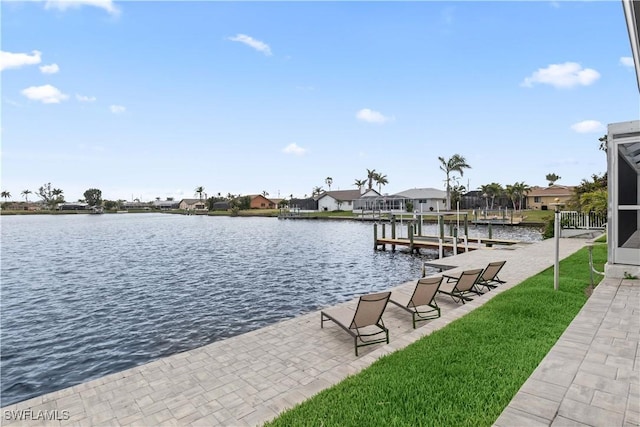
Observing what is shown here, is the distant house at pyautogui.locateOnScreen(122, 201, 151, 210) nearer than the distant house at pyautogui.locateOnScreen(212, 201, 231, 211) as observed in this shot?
No

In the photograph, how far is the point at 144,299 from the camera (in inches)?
545

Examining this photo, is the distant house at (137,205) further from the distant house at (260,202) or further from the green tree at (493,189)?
the green tree at (493,189)

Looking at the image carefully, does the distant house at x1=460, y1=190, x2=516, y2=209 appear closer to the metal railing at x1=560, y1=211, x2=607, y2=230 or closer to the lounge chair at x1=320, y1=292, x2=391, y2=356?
the metal railing at x1=560, y1=211, x2=607, y2=230

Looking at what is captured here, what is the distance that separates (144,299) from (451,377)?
510 inches

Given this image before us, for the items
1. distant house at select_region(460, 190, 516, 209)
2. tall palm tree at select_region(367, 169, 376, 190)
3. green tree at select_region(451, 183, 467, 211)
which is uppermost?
tall palm tree at select_region(367, 169, 376, 190)

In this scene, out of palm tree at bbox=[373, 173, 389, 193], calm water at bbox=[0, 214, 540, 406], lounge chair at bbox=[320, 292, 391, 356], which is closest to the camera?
lounge chair at bbox=[320, 292, 391, 356]

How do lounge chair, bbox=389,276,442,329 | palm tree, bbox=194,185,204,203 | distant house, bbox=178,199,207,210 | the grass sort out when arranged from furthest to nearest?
1. palm tree, bbox=194,185,204,203
2. distant house, bbox=178,199,207,210
3. lounge chair, bbox=389,276,442,329
4. the grass

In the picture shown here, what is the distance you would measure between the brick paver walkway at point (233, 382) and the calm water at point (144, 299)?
10.1 ft

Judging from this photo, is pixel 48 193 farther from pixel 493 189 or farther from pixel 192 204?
pixel 493 189

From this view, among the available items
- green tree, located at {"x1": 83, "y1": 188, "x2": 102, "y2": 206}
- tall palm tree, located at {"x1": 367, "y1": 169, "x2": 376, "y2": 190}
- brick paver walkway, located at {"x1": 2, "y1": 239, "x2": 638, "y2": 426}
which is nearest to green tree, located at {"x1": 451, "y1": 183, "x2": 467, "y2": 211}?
tall palm tree, located at {"x1": 367, "y1": 169, "x2": 376, "y2": 190}

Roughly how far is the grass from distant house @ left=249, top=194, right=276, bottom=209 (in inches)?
4727

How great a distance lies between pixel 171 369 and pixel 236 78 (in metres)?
32.8

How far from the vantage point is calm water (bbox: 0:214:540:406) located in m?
8.63

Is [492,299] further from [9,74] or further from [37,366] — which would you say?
[9,74]
